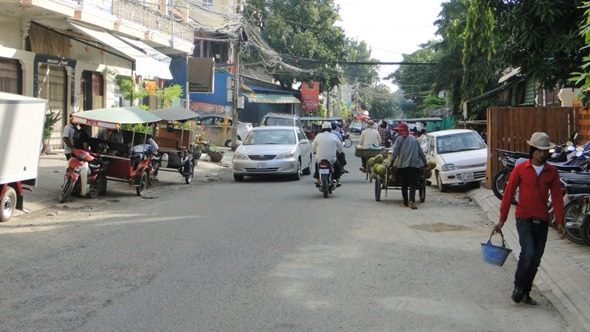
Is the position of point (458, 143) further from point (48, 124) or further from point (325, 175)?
point (48, 124)

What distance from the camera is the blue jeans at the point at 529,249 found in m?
6.43

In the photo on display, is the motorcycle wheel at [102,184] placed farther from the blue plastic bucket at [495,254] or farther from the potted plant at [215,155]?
the potted plant at [215,155]

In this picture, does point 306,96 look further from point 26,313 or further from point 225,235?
point 26,313

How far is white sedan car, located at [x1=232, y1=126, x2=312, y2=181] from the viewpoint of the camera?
19188 millimetres

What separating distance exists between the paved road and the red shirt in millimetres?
896

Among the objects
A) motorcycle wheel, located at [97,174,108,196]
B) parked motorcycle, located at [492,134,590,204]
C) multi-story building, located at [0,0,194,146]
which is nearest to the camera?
parked motorcycle, located at [492,134,590,204]

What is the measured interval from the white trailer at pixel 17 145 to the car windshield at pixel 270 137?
904 centimetres

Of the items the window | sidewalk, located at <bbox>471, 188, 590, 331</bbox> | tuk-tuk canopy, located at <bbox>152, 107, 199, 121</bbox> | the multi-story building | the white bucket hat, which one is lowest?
sidewalk, located at <bbox>471, 188, 590, 331</bbox>

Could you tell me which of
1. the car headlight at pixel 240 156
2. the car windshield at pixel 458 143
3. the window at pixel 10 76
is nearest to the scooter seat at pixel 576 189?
the car windshield at pixel 458 143

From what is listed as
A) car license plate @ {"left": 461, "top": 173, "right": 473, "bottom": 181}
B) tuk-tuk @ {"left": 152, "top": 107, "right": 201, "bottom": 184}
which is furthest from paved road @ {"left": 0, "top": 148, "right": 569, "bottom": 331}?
tuk-tuk @ {"left": 152, "top": 107, "right": 201, "bottom": 184}

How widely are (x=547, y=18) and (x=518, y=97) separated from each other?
2104 cm

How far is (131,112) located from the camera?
48.2 feet

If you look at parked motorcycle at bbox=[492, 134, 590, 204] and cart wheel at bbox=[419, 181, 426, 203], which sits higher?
parked motorcycle at bbox=[492, 134, 590, 204]

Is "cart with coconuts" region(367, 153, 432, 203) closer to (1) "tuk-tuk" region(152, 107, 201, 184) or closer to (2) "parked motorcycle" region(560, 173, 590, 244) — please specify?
(2) "parked motorcycle" region(560, 173, 590, 244)
